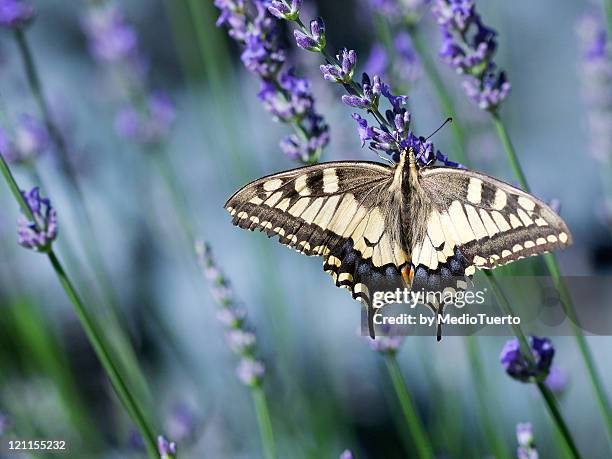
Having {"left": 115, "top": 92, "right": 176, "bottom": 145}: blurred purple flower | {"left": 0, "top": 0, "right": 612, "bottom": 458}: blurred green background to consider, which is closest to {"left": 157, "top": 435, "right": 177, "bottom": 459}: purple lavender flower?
{"left": 0, "top": 0, "right": 612, "bottom": 458}: blurred green background

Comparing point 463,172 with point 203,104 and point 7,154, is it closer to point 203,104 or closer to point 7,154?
Result: point 7,154

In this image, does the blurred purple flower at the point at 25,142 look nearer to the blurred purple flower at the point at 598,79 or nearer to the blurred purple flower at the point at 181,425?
the blurred purple flower at the point at 181,425

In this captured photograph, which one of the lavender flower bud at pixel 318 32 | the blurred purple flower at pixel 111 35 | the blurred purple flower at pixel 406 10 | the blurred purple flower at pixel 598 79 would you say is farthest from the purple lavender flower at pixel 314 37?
the blurred purple flower at pixel 111 35

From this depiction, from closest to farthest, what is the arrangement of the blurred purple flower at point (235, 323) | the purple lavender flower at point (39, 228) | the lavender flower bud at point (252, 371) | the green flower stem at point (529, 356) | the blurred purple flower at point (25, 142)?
the green flower stem at point (529, 356) → the purple lavender flower at point (39, 228) → the blurred purple flower at point (235, 323) → the lavender flower bud at point (252, 371) → the blurred purple flower at point (25, 142)

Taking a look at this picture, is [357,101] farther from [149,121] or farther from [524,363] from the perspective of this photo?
[149,121]

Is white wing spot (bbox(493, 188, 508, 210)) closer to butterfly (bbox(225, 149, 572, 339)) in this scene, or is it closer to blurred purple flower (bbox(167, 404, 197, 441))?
butterfly (bbox(225, 149, 572, 339))

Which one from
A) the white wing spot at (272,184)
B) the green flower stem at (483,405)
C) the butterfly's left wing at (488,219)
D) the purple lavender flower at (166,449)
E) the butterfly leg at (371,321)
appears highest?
the white wing spot at (272,184)
